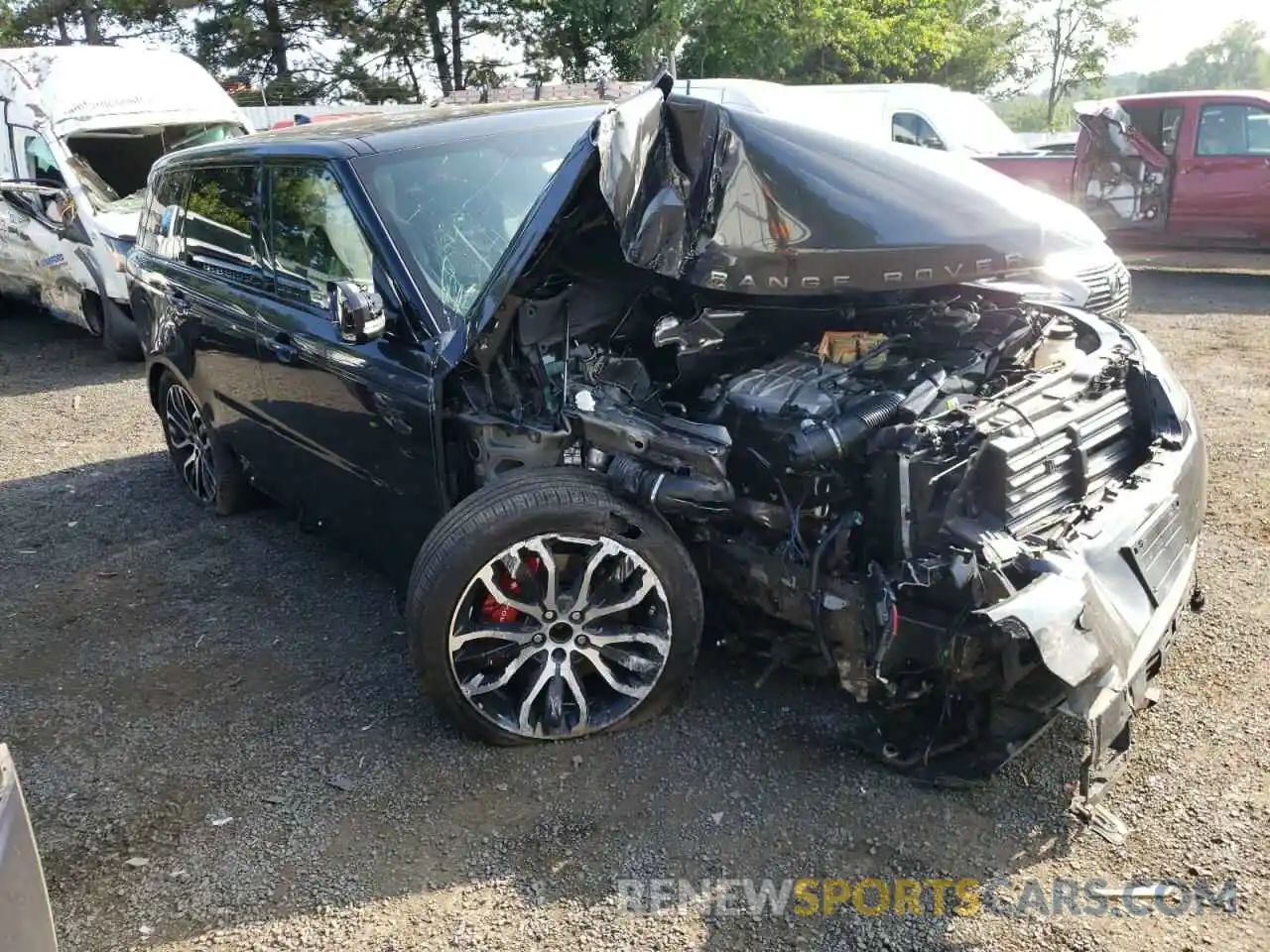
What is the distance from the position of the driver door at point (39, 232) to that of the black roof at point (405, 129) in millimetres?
5433

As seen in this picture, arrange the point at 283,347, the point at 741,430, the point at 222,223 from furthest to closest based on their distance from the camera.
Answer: the point at 222,223
the point at 283,347
the point at 741,430

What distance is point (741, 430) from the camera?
3184 millimetres

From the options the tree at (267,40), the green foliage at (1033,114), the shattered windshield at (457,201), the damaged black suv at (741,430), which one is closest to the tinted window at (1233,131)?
the damaged black suv at (741,430)

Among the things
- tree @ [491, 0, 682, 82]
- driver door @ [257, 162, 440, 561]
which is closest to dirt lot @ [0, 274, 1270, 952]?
driver door @ [257, 162, 440, 561]

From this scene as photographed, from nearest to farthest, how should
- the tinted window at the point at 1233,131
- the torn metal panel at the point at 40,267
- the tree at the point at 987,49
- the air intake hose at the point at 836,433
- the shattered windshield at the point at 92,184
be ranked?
the air intake hose at the point at 836,433 → the shattered windshield at the point at 92,184 → the torn metal panel at the point at 40,267 → the tinted window at the point at 1233,131 → the tree at the point at 987,49

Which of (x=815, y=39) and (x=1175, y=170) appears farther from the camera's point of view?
(x=815, y=39)

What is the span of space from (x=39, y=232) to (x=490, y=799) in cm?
889

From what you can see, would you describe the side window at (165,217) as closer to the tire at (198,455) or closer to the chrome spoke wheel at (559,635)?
the tire at (198,455)

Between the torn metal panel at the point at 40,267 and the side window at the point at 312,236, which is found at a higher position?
the side window at the point at 312,236

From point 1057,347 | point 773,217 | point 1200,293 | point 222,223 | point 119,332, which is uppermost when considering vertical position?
point 773,217

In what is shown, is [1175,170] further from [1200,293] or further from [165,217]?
[165,217]

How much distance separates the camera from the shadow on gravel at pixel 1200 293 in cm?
927

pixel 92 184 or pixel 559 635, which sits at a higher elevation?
pixel 92 184

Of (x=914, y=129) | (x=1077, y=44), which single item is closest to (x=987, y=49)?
(x=1077, y=44)
